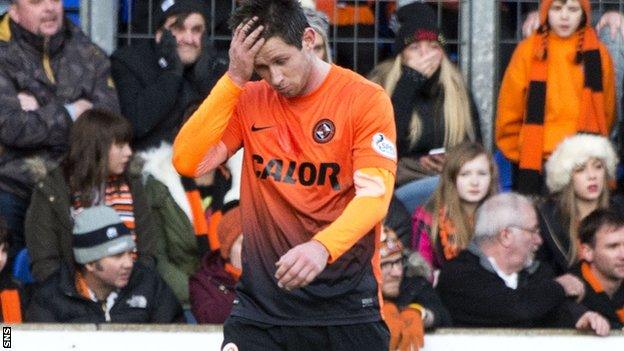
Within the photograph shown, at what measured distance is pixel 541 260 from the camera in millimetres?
9391

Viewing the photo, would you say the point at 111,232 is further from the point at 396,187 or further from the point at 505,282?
the point at 505,282

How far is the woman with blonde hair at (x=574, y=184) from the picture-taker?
957 cm

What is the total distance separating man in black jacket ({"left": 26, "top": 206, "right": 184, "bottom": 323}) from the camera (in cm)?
863

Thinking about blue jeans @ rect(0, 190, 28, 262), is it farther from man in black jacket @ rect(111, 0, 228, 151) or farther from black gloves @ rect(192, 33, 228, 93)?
black gloves @ rect(192, 33, 228, 93)

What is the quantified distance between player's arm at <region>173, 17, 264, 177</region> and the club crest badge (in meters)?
0.31

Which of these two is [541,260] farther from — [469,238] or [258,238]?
[258,238]

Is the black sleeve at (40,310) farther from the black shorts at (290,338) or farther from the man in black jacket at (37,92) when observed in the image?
the black shorts at (290,338)

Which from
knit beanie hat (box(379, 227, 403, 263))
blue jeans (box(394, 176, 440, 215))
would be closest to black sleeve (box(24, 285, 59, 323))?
knit beanie hat (box(379, 227, 403, 263))

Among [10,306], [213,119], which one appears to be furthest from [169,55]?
[213,119]

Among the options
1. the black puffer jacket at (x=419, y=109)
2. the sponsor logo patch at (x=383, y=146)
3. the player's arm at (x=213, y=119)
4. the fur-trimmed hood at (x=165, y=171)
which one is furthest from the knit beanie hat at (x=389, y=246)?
the player's arm at (x=213, y=119)

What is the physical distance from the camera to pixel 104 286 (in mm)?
8789

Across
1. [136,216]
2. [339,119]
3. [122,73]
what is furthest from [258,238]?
[122,73]

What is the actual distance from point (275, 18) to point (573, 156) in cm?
403

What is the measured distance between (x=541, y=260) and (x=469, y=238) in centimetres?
42
